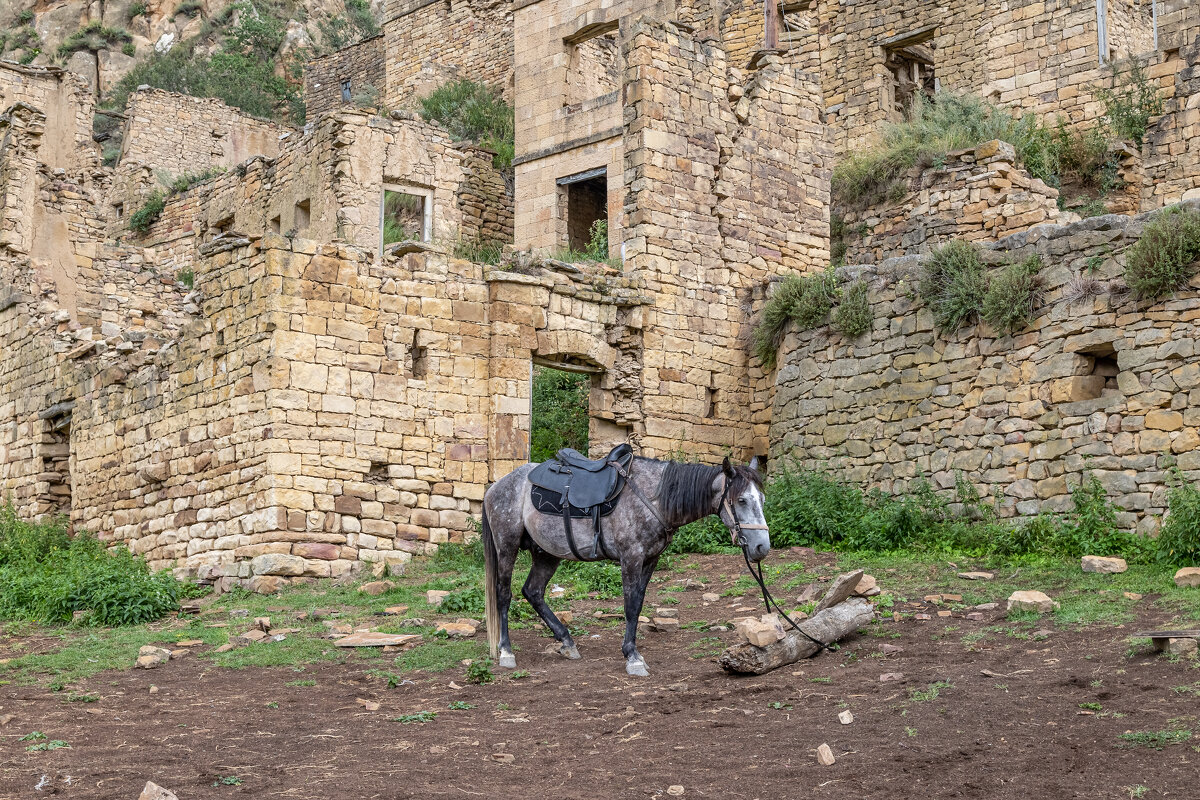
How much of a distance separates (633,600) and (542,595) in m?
0.80

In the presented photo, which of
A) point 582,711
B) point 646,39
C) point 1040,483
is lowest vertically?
point 582,711

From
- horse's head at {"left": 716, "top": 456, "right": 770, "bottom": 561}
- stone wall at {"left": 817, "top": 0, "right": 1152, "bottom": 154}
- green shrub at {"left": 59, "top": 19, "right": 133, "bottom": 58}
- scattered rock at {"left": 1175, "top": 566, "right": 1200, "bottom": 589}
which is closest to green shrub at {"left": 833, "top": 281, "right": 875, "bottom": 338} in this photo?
scattered rock at {"left": 1175, "top": 566, "right": 1200, "bottom": 589}

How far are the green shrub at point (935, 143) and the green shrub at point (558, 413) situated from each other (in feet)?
15.9

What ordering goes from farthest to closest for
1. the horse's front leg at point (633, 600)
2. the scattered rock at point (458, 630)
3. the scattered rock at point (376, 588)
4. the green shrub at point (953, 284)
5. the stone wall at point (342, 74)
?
1. the stone wall at point (342, 74)
2. the green shrub at point (953, 284)
3. the scattered rock at point (376, 588)
4. the scattered rock at point (458, 630)
5. the horse's front leg at point (633, 600)

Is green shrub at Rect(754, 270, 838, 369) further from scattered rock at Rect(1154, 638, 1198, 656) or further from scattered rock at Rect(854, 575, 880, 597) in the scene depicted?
scattered rock at Rect(1154, 638, 1198, 656)

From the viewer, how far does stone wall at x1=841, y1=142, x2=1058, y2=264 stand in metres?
17.0

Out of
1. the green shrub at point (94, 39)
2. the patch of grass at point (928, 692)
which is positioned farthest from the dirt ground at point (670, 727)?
the green shrub at point (94, 39)

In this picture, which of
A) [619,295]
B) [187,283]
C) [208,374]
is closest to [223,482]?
[208,374]

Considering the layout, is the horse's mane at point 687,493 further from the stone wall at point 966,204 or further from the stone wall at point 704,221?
the stone wall at point 966,204

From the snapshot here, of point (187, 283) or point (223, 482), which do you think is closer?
point (223, 482)

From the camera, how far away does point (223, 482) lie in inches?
532

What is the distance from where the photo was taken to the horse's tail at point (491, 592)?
9.38 metres

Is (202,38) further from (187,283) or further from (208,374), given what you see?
(208,374)

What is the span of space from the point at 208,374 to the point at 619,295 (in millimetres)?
4359
